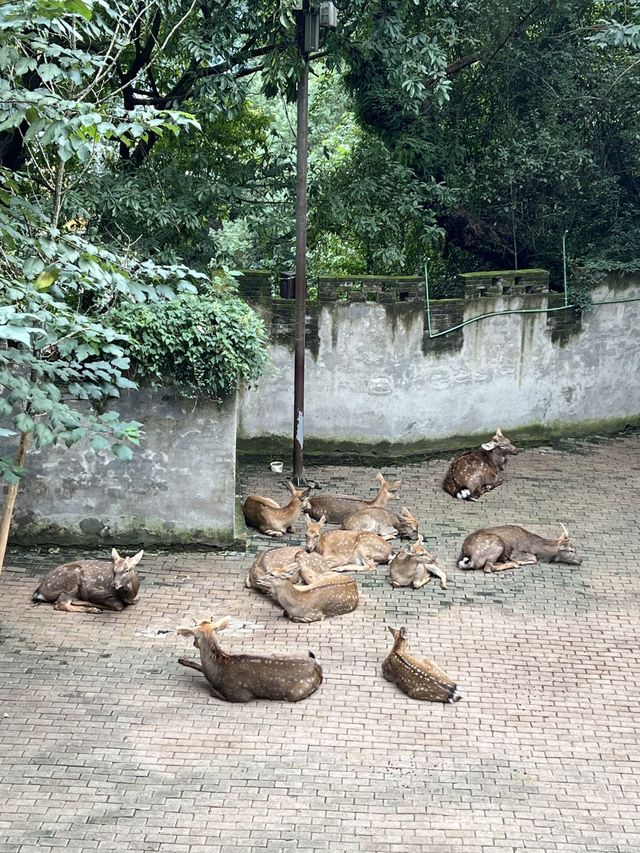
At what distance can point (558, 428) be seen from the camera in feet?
63.6

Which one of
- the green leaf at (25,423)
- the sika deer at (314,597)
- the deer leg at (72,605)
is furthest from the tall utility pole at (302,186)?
the green leaf at (25,423)

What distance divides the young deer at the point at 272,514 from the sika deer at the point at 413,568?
1805 mm

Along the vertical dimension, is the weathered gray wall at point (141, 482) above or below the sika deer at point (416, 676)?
above

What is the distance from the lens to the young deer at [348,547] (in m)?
13.9

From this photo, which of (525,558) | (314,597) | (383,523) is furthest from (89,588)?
(525,558)

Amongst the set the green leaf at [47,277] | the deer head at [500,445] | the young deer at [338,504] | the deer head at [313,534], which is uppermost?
the green leaf at [47,277]

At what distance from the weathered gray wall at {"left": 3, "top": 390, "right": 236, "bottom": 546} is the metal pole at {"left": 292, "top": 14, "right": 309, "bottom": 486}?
2.25m

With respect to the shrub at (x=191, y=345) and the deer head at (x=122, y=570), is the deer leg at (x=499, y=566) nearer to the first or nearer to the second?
the shrub at (x=191, y=345)

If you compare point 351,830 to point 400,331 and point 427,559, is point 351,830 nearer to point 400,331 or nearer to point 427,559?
point 427,559

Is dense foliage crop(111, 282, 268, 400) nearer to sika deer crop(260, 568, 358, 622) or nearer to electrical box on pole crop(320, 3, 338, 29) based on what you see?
sika deer crop(260, 568, 358, 622)

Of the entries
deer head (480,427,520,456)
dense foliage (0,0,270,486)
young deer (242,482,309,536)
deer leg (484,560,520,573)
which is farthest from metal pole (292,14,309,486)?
dense foliage (0,0,270,486)

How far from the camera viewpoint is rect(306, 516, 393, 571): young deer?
13.9 meters

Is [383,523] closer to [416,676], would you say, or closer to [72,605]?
[416,676]

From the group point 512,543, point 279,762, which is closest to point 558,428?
point 512,543
